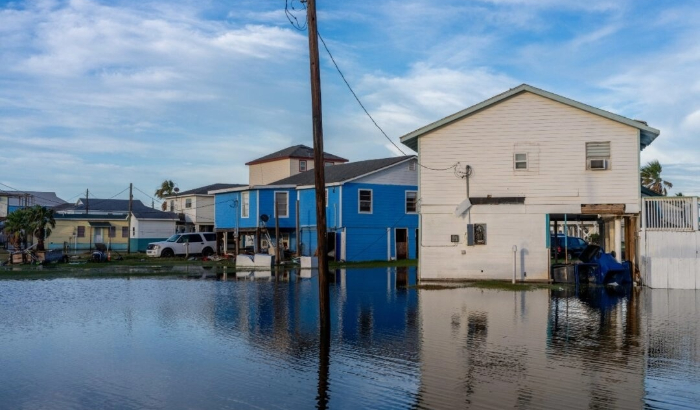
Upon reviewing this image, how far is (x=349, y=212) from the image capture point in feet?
149

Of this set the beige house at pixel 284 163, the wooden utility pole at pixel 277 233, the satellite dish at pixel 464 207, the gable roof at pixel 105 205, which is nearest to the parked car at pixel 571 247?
the wooden utility pole at pixel 277 233

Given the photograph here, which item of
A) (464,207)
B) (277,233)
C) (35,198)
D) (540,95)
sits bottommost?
(277,233)

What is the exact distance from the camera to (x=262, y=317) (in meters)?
17.4

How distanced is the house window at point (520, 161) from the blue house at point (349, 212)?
61.4 feet

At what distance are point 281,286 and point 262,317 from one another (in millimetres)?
9310

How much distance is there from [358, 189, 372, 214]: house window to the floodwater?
2364 cm

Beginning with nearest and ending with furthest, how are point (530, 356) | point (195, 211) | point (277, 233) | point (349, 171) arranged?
point (530, 356)
point (277, 233)
point (349, 171)
point (195, 211)

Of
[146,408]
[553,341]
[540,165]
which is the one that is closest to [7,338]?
[146,408]

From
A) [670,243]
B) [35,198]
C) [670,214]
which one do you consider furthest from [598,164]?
[35,198]

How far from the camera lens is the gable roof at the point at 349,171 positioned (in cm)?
4697

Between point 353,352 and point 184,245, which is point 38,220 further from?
point 353,352

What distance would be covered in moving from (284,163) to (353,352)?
195 feet

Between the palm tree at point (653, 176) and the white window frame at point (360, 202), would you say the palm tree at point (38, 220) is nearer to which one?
the white window frame at point (360, 202)

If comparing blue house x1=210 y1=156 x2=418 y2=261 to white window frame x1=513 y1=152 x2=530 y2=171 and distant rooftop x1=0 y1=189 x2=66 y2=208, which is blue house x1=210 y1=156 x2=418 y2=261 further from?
distant rooftop x1=0 y1=189 x2=66 y2=208
